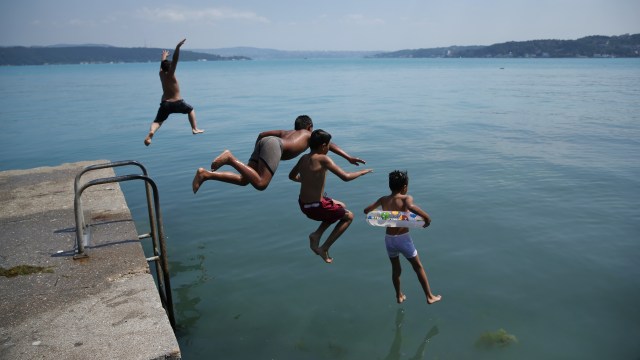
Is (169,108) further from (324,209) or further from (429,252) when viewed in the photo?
(429,252)

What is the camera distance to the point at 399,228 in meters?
6.82

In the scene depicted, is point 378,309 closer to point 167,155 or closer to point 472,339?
point 472,339

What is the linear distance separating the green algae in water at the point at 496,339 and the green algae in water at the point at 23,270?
21.2 ft

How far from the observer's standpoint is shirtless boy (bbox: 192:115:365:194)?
20.5 ft

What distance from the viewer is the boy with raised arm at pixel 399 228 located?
6.20 metres

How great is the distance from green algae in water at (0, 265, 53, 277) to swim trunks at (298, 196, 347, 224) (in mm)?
3395

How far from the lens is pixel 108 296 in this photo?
5.48 m

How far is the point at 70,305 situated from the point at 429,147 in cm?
1906

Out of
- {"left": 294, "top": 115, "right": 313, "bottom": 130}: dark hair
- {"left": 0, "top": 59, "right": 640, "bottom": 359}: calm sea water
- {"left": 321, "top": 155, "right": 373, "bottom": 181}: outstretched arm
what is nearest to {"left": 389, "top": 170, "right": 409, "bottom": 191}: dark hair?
{"left": 321, "top": 155, "right": 373, "bottom": 181}: outstretched arm

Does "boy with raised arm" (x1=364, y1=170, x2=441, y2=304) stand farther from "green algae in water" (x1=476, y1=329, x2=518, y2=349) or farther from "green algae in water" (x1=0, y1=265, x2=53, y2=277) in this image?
"green algae in water" (x1=0, y1=265, x2=53, y2=277)

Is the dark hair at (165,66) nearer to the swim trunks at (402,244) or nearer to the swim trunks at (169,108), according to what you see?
the swim trunks at (169,108)

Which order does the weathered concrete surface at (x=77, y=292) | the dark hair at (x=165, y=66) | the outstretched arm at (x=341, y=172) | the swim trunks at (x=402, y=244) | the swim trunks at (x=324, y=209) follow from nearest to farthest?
the weathered concrete surface at (x=77, y=292) < the outstretched arm at (x=341, y=172) < the swim trunks at (x=324, y=209) < the swim trunks at (x=402, y=244) < the dark hair at (x=165, y=66)

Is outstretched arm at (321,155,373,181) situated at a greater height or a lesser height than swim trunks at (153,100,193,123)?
lesser

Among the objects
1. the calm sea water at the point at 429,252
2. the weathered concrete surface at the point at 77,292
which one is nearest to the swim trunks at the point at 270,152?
the weathered concrete surface at the point at 77,292
